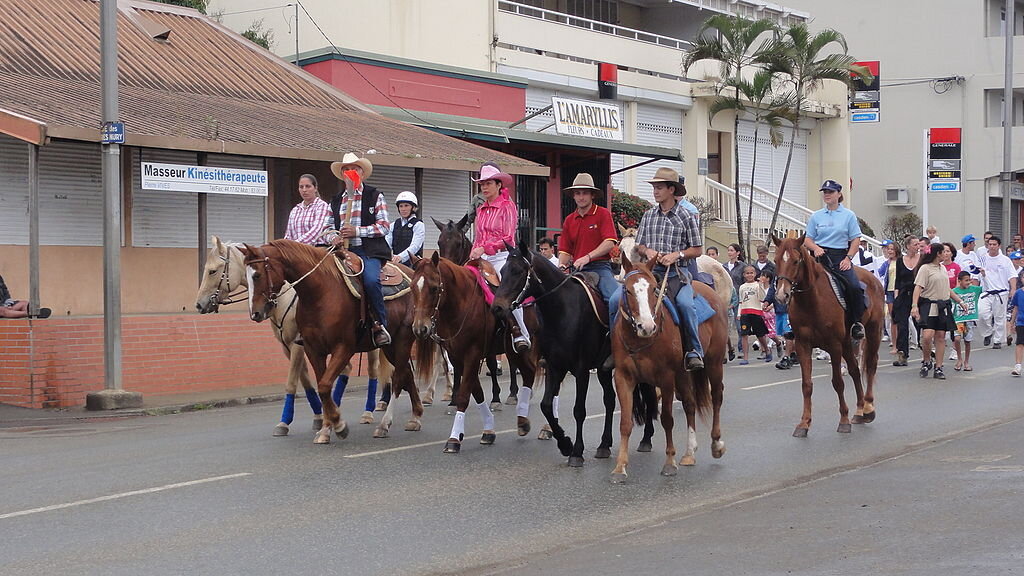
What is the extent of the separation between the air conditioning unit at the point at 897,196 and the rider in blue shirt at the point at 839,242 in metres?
37.7

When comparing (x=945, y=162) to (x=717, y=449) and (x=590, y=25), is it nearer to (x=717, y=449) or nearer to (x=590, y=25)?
(x=590, y=25)

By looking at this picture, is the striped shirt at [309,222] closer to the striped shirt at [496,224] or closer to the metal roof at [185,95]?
the striped shirt at [496,224]

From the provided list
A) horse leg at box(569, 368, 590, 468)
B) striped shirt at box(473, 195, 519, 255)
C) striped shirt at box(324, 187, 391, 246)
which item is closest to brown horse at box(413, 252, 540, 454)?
striped shirt at box(473, 195, 519, 255)

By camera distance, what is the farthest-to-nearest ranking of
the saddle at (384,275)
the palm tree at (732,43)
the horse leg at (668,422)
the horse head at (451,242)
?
1. the palm tree at (732,43)
2. the horse head at (451,242)
3. the saddle at (384,275)
4. the horse leg at (668,422)

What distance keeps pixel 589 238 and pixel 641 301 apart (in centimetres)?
176

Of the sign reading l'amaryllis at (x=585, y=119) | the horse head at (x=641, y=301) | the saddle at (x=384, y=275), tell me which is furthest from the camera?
the sign reading l'amaryllis at (x=585, y=119)

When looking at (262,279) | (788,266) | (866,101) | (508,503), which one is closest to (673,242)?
(788,266)

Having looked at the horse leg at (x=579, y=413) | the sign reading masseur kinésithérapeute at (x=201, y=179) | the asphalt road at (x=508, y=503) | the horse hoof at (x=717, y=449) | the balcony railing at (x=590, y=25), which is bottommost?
the asphalt road at (x=508, y=503)

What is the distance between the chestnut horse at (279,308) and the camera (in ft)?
39.7

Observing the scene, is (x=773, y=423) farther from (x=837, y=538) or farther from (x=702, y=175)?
(x=702, y=175)

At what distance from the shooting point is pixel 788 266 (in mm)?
12430

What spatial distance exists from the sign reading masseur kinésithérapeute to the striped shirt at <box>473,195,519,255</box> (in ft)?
24.6

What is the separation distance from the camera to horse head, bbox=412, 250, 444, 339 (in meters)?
10.9

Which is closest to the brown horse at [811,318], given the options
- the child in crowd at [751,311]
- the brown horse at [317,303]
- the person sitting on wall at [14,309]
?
the brown horse at [317,303]
